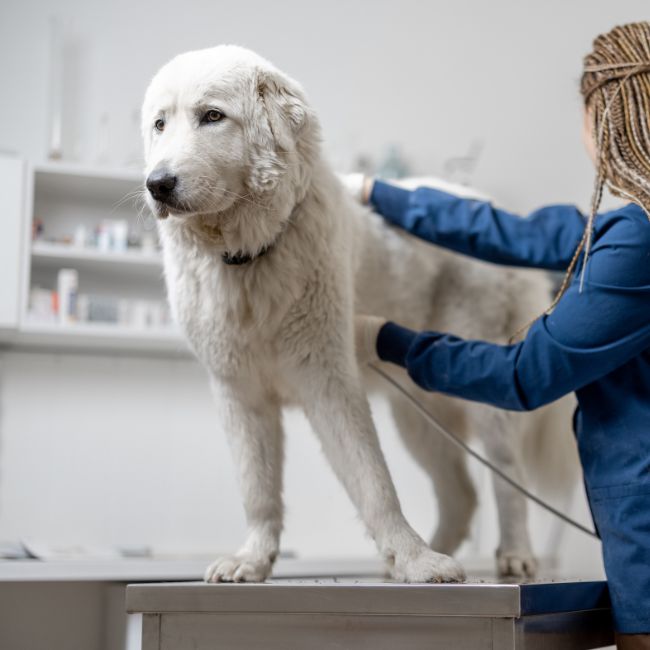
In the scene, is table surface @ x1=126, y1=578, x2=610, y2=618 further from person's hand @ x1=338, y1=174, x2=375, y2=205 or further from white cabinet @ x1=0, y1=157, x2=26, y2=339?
white cabinet @ x1=0, y1=157, x2=26, y2=339

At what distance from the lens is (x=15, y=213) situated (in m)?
3.33

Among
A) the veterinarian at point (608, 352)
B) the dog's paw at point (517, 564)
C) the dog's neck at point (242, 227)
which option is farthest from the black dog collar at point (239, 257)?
the dog's paw at point (517, 564)

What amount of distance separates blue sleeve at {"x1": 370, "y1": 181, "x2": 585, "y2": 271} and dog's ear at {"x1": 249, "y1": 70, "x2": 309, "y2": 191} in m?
0.49

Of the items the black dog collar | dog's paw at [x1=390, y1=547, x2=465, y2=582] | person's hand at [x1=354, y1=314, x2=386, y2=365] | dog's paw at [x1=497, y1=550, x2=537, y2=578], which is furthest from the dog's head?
dog's paw at [x1=497, y1=550, x2=537, y2=578]

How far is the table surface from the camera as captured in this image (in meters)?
1.37

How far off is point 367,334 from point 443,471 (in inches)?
30.3

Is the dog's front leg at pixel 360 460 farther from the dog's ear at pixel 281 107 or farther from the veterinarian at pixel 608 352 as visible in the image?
the dog's ear at pixel 281 107

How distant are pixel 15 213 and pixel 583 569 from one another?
2.42 meters

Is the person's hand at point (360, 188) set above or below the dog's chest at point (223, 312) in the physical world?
above

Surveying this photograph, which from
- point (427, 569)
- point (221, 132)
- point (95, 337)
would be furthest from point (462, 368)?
point (95, 337)

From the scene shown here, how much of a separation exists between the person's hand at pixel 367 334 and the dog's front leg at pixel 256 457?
0.21 meters

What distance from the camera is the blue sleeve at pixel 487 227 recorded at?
200 cm

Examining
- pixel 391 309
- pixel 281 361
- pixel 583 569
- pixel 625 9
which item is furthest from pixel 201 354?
pixel 583 569

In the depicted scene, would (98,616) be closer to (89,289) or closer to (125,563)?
(125,563)
